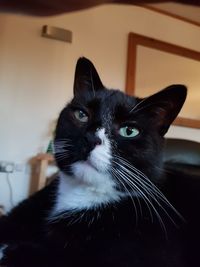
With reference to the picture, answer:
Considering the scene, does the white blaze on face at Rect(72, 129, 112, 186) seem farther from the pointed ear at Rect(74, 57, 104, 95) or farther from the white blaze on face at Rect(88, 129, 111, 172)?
the pointed ear at Rect(74, 57, 104, 95)

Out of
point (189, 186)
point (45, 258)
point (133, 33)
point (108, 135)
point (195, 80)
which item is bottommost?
point (45, 258)

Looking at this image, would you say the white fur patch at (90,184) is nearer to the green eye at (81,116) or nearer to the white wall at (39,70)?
the green eye at (81,116)

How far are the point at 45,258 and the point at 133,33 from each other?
2.61 meters

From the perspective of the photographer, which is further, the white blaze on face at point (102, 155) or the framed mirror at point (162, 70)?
the framed mirror at point (162, 70)

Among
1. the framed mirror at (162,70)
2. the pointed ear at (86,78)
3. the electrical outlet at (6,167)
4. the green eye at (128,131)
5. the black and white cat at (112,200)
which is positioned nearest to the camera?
the black and white cat at (112,200)

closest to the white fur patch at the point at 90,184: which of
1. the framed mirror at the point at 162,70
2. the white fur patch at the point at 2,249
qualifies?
the white fur patch at the point at 2,249

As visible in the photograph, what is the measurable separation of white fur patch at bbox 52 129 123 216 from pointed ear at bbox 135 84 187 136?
0.15 meters

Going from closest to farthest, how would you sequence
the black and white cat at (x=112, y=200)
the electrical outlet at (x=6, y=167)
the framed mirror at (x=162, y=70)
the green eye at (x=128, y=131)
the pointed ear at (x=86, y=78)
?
the black and white cat at (x=112, y=200), the green eye at (x=128, y=131), the pointed ear at (x=86, y=78), the electrical outlet at (x=6, y=167), the framed mirror at (x=162, y=70)

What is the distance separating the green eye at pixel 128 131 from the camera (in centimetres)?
78

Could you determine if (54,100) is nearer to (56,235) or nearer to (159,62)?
(159,62)

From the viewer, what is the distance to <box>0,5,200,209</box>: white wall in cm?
242

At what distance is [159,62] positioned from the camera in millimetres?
3031

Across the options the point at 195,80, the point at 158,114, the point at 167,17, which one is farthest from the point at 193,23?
the point at 158,114

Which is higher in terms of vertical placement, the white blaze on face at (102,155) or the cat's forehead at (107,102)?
the cat's forehead at (107,102)
